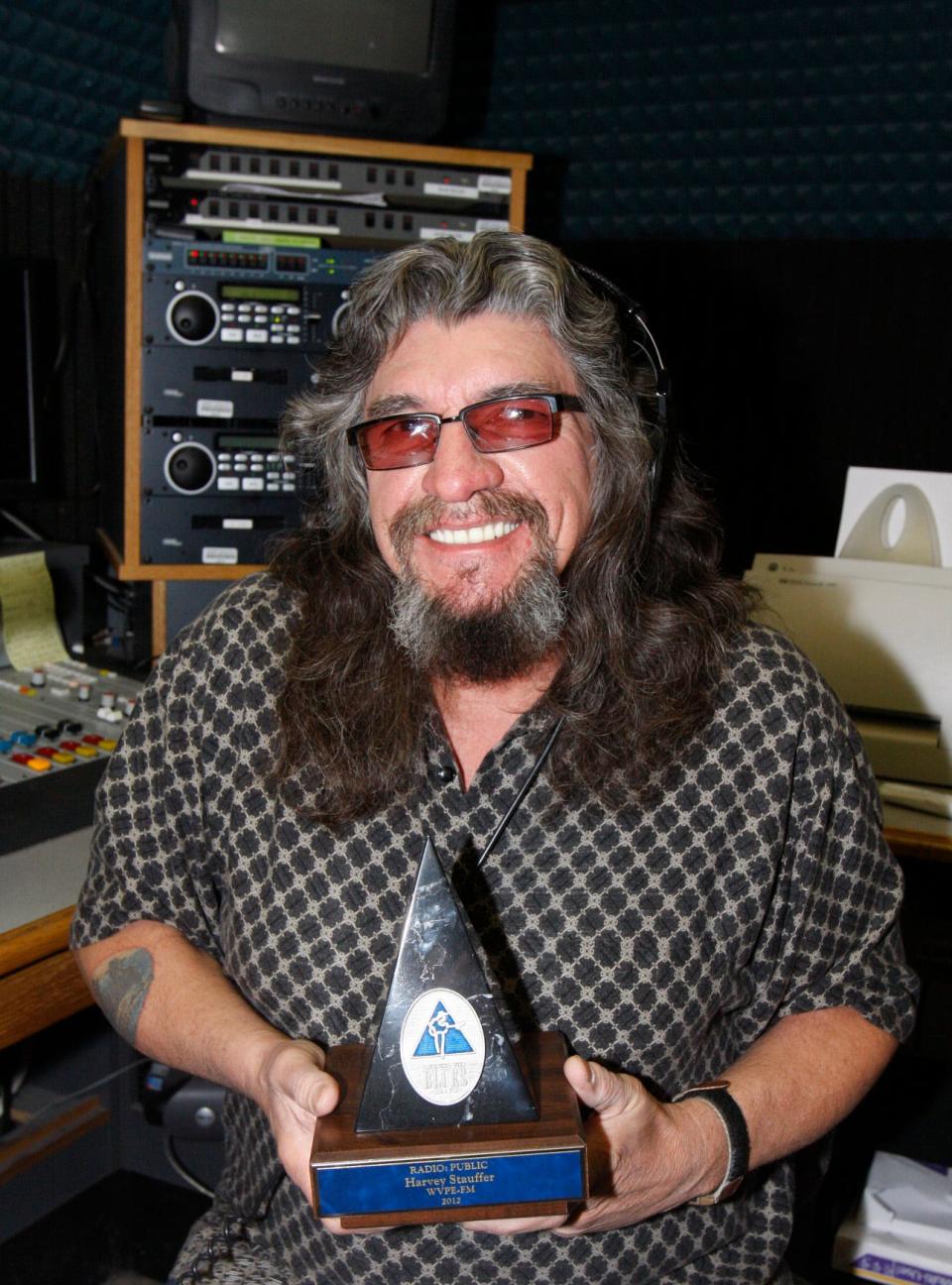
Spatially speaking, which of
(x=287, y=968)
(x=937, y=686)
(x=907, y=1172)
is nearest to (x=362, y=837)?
(x=287, y=968)

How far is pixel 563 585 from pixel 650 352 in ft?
0.83

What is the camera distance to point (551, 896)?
1106 mm

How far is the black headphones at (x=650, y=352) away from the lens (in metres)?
1.21

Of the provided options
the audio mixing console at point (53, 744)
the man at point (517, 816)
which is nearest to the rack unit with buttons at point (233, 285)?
the audio mixing console at point (53, 744)

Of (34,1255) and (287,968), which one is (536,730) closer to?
(287,968)

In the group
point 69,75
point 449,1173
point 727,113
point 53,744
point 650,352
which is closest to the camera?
point 449,1173

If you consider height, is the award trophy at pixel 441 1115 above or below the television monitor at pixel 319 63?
below

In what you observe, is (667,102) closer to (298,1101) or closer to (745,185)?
(745,185)

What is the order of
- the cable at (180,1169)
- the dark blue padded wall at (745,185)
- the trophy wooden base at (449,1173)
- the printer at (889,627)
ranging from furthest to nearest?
1. the dark blue padded wall at (745,185)
2. the cable at (180,1169)
3. the printer at (889,627)
4. the trophy wooden base at (449,1173)

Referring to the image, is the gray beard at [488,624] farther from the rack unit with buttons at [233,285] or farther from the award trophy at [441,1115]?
the rack unit with buttons at [233,285]

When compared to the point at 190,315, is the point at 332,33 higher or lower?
higher

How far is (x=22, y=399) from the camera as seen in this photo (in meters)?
1.98

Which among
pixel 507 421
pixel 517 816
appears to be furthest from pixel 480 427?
pixel 517 816

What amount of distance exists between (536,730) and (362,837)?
19cm
